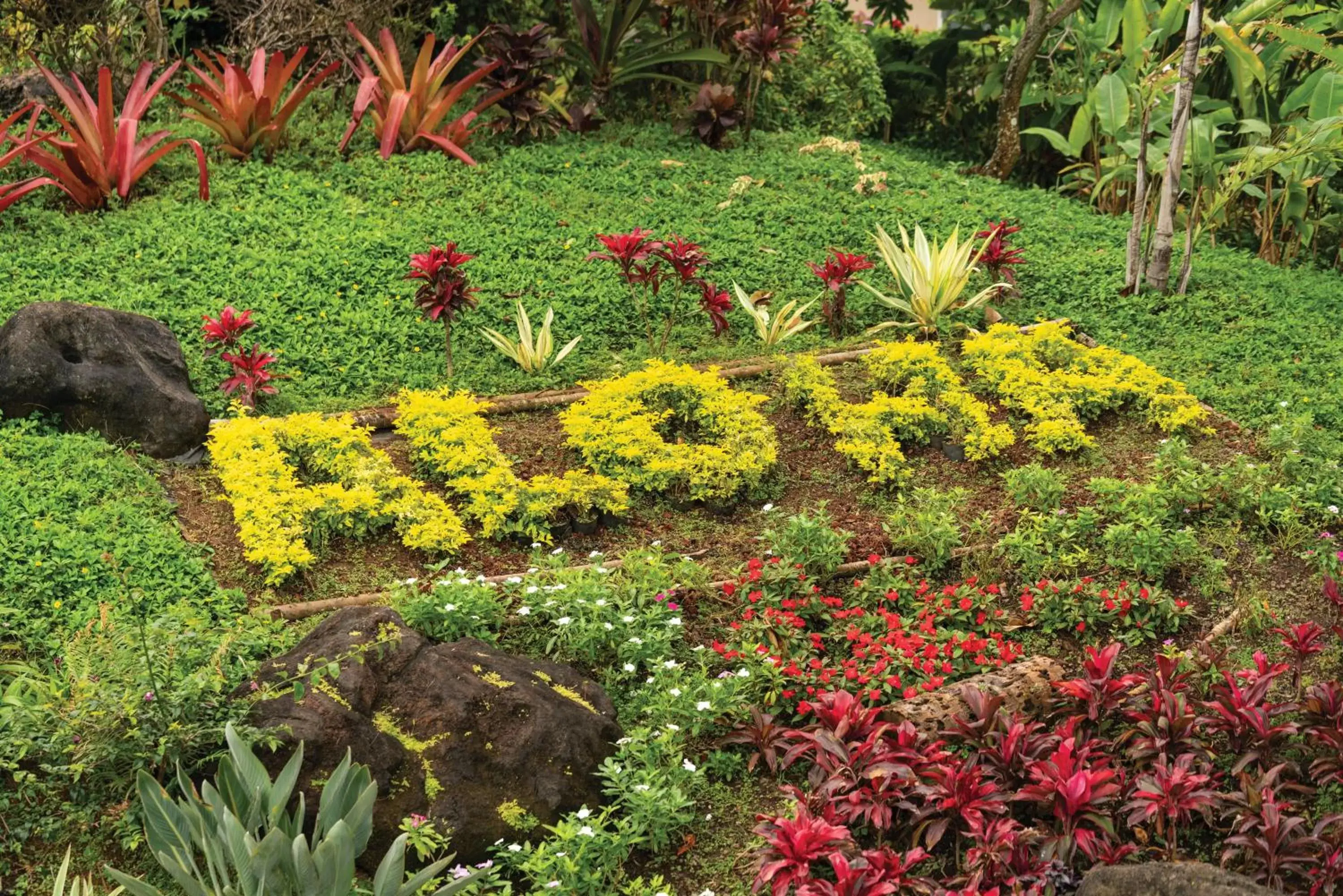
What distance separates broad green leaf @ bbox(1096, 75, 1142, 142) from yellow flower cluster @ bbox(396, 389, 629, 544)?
573 centimetres

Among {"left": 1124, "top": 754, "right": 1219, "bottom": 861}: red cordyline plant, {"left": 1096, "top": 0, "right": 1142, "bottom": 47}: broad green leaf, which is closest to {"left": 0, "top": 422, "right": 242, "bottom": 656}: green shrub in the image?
{"left": 1124, "top": 754, "right": 1219, "bottom": 861}: red cordyline plant

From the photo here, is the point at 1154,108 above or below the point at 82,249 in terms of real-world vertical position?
above

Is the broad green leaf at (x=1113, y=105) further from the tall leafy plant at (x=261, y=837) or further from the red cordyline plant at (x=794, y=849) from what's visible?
the tall leafy plant at (x=261, y=837)

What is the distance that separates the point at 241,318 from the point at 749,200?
4030mm

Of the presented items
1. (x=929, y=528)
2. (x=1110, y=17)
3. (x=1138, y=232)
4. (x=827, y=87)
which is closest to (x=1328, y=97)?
(x=1138, y=232)

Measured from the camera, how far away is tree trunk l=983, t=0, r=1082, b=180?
10820 mm

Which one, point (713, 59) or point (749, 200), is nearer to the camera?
point (749, 200)

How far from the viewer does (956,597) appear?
5.76 meters

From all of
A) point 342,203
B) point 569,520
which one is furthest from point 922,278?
point 342,203

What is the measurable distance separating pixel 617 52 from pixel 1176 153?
4.64 meters

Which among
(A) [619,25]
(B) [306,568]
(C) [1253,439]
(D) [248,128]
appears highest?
(A) [619,25]

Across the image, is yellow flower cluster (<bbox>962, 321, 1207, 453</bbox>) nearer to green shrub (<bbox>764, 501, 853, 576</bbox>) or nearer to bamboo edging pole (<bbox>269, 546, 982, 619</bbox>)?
bamboo edging pole (<bbox>269, 546, 982, 619</bbox>)

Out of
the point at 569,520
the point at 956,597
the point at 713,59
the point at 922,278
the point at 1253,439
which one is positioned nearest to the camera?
the point at 956,597

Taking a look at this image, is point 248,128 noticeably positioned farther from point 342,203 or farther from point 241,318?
point 241,318
